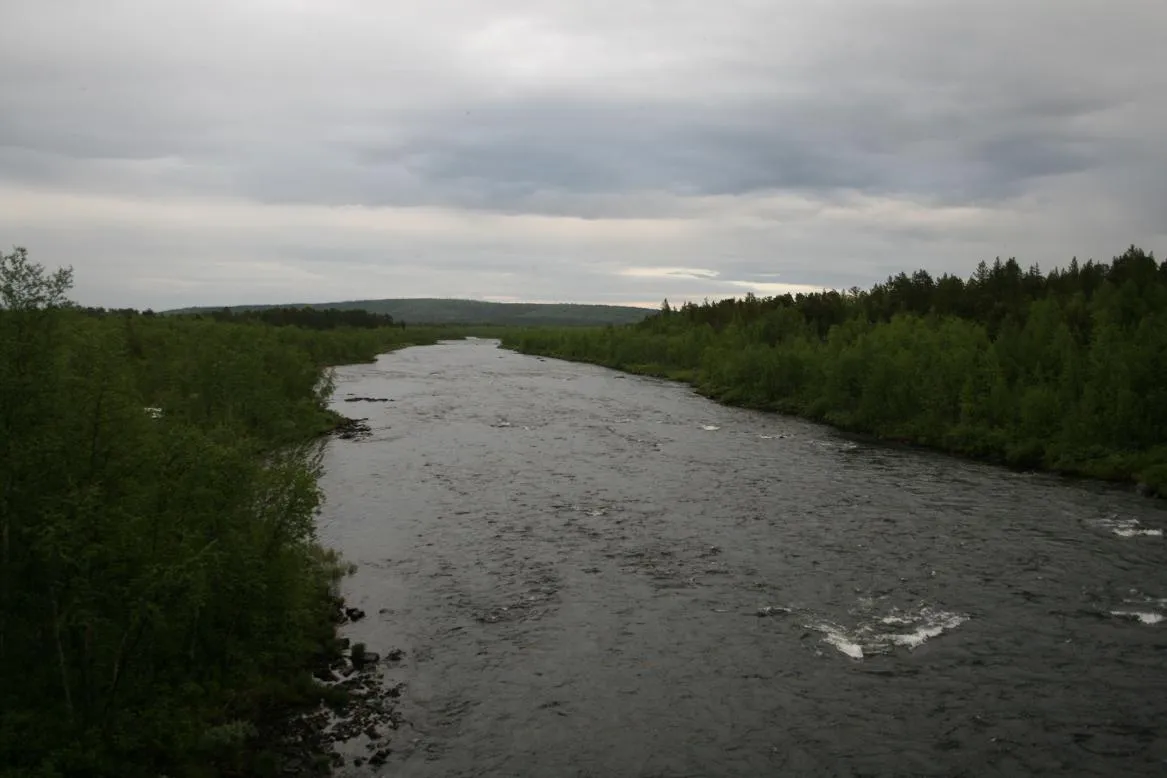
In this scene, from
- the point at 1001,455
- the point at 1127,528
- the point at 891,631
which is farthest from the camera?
Result: the point at 1001,455

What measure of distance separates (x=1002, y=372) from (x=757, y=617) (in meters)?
33.9

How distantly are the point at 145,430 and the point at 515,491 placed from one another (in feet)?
68.9

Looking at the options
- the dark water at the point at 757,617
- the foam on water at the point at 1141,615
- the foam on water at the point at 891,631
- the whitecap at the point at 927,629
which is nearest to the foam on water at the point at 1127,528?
the dark water at the point at 757,617

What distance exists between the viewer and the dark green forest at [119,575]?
9.88m

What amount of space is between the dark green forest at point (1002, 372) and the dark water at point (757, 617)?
4.52 meters

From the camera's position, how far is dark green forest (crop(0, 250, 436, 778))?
9.88 meters

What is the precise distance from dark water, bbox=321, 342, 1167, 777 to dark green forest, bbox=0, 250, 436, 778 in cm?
274

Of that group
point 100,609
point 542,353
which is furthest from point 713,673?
point 542,353

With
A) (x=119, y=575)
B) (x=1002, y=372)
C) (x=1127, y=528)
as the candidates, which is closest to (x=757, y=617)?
(x=119, y=575)

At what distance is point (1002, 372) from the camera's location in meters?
45.8

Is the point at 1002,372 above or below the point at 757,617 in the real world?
above

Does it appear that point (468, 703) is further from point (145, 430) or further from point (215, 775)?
point (145, 430)

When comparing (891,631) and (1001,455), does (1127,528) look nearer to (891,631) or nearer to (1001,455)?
(891,631)

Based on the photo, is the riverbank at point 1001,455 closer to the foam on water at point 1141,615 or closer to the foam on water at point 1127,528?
the foam on water at point 1127,528
